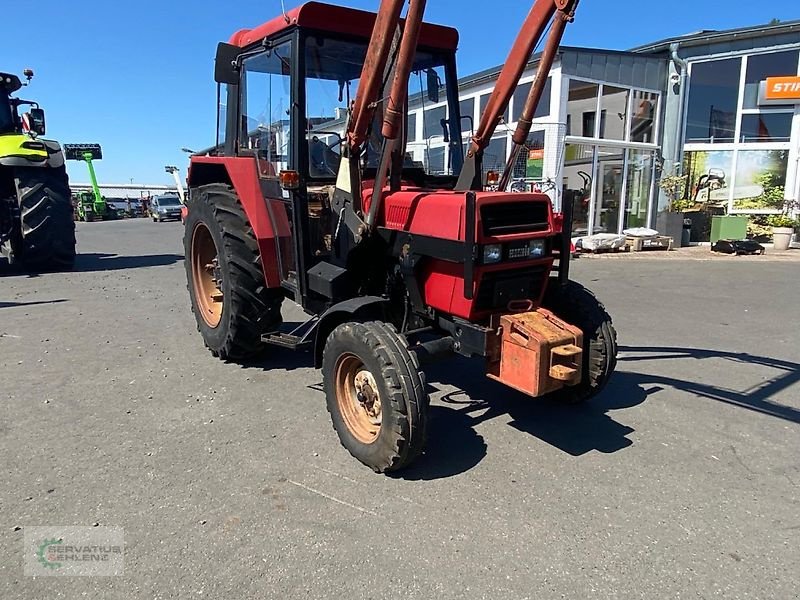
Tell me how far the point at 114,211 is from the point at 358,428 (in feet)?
108

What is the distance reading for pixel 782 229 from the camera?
1443 cm

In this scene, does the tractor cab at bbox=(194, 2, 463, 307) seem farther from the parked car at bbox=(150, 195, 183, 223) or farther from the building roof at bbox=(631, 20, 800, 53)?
the parked car at bbox=(150, 195, 183, 223)

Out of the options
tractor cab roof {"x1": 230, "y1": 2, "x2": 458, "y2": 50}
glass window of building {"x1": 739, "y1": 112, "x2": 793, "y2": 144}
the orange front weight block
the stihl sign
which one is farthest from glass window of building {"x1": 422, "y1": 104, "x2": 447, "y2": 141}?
glass window of building {"x1": 739, "y1": 112, "x2": 793, "y2": 144}

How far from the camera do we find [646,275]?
34.9ft

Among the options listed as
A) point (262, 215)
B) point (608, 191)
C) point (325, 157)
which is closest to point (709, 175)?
point (608, 191)

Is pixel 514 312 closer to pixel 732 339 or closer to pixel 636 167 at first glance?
pixel 732 339

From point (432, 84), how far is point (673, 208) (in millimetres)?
12913

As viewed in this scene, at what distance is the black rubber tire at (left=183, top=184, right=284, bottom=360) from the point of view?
4.75 meters

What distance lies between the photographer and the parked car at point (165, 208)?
1129 inches

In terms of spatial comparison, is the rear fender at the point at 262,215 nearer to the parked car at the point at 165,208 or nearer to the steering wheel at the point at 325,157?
the steering wheel at the point at 325,157

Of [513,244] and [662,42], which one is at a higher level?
[662,42]

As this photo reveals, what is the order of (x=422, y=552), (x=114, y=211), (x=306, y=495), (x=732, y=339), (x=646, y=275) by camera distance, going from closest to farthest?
(x=422, y=552)
(x=306, y=495)
(x=732, y=339)
(x=646, y=275)
(x=114, y=211)

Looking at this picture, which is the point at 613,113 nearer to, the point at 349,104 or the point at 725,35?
the point at 725,35

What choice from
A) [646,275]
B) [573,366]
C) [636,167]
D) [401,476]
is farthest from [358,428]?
[636,167]
